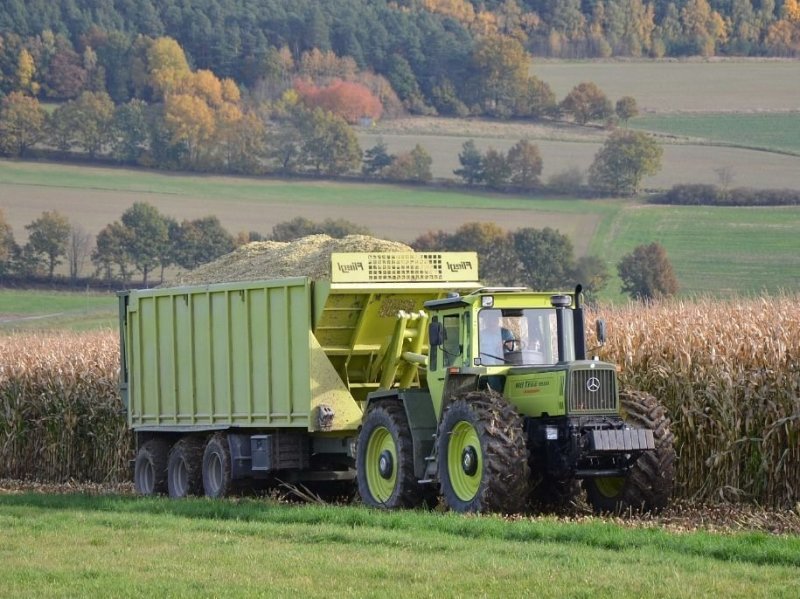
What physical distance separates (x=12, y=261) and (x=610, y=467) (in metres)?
68.4

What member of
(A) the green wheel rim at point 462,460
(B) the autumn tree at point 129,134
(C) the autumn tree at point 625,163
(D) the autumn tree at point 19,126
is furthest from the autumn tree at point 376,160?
(A) the green wheel rim at point 462,460

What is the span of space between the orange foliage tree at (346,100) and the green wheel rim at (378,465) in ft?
323

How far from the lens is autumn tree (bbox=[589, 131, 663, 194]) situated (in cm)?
8981

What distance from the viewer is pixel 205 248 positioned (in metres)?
84.1

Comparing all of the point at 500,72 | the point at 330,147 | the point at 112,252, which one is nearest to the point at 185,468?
the point at 112,252

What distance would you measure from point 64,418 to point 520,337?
12955 millimetres

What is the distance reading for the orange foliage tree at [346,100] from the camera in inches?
4611

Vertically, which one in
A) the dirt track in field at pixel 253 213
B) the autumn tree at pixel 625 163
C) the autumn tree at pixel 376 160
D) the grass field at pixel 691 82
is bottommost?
the dirt track in field at pixel 253 213

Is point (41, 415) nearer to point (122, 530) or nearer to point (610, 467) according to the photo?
point (122, 530)

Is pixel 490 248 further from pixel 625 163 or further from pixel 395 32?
pixel 395 32

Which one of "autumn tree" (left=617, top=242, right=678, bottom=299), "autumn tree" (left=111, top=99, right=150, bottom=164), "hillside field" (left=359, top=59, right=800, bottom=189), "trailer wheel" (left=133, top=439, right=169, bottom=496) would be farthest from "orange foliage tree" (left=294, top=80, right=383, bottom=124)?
"trailer wheel" (left=133, top=439, right=169, bottom=496)

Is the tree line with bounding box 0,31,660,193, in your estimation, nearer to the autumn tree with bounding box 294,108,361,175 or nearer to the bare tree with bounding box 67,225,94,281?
the autumn tree with bounding box 294,108,361,175

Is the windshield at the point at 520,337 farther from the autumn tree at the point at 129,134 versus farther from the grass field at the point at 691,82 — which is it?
the autumn tree at the point at 129,134

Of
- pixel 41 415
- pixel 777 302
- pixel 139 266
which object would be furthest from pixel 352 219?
pixel 777 302
